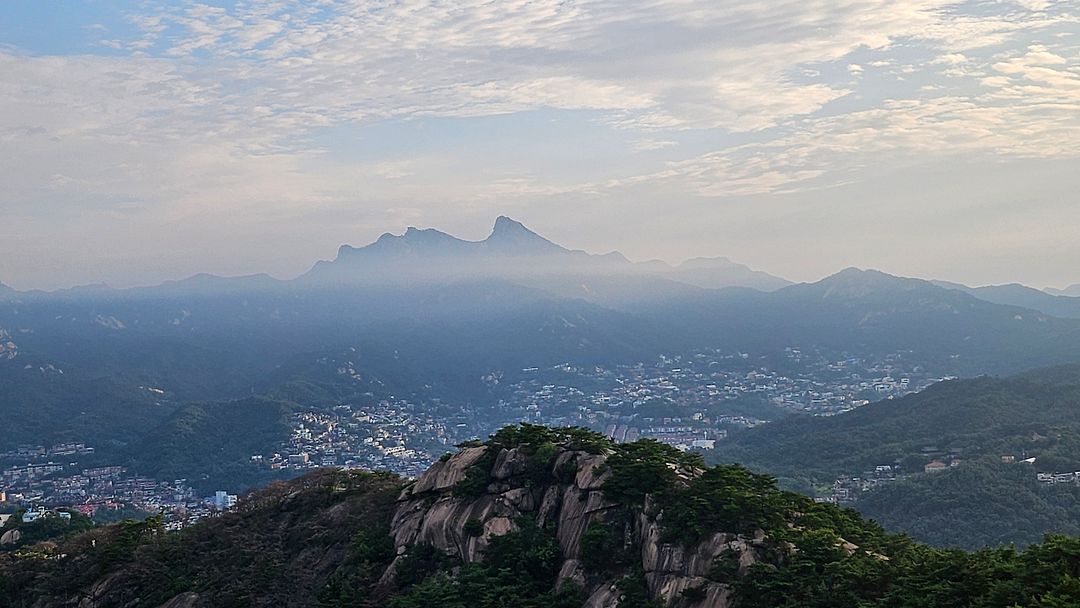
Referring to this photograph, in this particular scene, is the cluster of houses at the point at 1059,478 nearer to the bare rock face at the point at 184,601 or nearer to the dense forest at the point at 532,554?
the dense forest at the point at 532,554

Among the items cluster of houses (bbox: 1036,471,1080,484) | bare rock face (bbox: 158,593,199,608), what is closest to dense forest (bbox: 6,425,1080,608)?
bare rock face (bbox: 158,593,199,608)

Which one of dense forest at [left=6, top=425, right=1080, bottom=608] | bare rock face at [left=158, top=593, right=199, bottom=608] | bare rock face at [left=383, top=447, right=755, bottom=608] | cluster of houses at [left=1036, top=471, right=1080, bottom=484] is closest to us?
dense forest at [left=6, top=425, right=1080, bottom=608]

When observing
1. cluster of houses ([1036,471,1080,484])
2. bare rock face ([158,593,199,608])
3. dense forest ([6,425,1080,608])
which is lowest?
cluster of houses ([1036,471,1080,484])

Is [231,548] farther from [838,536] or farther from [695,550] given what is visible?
[838,536]

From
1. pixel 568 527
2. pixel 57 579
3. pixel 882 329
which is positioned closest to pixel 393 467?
pixel 57 579

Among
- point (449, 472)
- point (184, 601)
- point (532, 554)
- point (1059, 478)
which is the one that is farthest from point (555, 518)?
point (1059, 478)

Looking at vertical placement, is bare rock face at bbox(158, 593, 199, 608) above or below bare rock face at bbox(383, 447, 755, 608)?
below

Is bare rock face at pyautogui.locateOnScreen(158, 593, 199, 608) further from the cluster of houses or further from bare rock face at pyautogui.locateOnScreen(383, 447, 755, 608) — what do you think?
the cluster of houses

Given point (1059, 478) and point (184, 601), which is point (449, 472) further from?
point (1059, 478)

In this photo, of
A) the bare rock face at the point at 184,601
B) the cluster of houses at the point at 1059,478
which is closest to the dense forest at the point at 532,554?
the bare rock face at the point at 184,601
